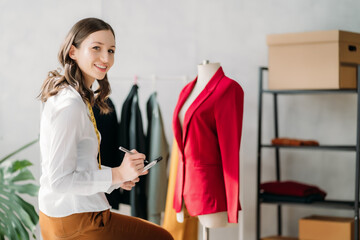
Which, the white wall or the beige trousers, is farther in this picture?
the white wall

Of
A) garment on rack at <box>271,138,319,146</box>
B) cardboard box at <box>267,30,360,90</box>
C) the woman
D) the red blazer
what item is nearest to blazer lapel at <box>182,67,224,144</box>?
the red blazer

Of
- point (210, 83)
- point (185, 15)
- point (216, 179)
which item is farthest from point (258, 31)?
point (216, 179)

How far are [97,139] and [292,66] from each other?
2063 millimetres

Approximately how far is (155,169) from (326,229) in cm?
121

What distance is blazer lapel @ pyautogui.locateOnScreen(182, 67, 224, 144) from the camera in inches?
109

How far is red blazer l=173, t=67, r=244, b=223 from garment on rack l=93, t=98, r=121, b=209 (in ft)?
2.49

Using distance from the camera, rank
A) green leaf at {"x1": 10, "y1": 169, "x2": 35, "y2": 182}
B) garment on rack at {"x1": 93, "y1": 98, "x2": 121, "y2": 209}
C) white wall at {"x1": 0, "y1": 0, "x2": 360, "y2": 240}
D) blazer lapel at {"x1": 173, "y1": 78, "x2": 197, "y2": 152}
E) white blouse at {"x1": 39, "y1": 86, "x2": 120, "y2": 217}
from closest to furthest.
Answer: white blouse at {"x1": 39, "y1": 86, "x2": 120, "y2": 217}, blazer lapel at {"x1": 173, "y1": 78, "x2": 197, "y2": 152}, green leaf at {"x1": 10, "y1": 169, "x2": 35, "y2": 182}, garment on rack at {"x1": 93, "y1": 98, "x2": 121, "y2": 209}, white wall at {"x1": 0, "y1": 0, "x2": 360, "y2": 240}

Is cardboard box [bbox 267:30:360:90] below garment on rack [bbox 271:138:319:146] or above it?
above

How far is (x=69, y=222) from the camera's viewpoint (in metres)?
1.53

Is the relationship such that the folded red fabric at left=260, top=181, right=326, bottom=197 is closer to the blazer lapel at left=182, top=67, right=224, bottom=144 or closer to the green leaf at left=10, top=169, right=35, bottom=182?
the blazer lapel at left=182, top=67, right=224, bottom=144

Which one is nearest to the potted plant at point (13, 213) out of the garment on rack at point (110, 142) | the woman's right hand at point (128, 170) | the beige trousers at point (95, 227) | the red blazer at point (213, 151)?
the garment on rack at point (110, 142)

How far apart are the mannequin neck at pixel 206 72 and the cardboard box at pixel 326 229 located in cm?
125

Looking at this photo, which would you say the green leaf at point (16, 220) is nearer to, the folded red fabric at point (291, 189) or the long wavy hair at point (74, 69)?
the long wavy hair at point (74, 69)

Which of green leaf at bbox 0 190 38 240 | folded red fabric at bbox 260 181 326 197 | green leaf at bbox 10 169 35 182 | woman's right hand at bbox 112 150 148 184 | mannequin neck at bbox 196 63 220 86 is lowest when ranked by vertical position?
green leaf at bbox 0 190 38 240
